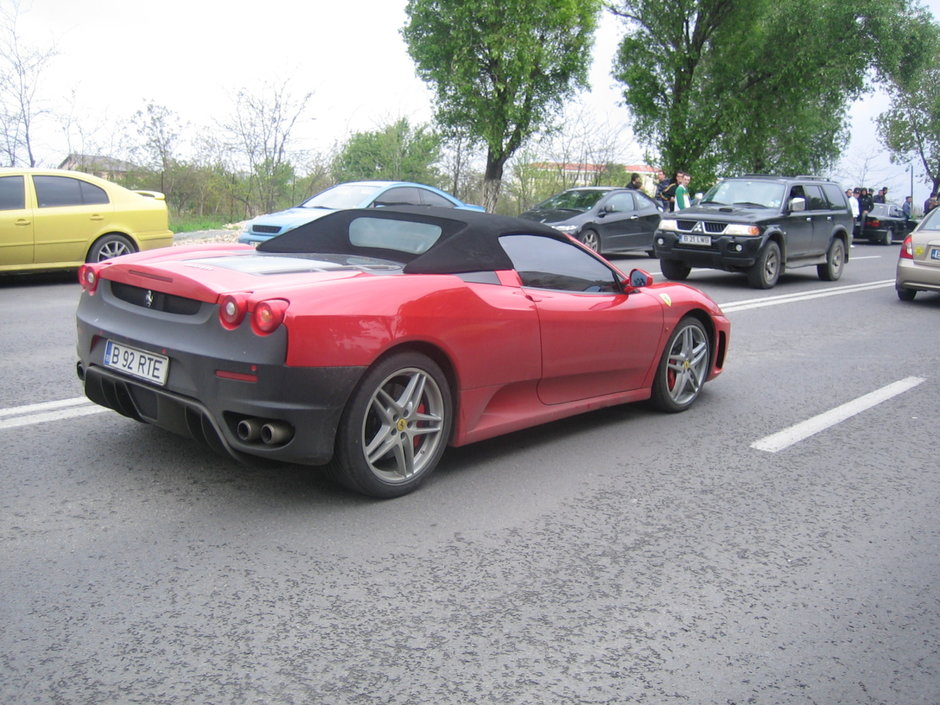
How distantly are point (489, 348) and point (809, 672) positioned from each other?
208 centimetres

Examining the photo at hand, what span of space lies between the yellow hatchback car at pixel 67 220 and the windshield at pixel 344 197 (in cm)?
254

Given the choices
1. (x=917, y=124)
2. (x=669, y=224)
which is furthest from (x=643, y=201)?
(x=917, y=124)

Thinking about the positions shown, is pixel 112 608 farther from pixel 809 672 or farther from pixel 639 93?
pixel 639 93

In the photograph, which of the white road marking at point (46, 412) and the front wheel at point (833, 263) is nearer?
the white road marking at point (46, 412)

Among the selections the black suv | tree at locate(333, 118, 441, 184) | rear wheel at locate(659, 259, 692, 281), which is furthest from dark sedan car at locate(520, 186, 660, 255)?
tree at locate(333, 118, 441, 184)

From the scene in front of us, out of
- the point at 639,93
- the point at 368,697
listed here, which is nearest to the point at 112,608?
the point at 368,697

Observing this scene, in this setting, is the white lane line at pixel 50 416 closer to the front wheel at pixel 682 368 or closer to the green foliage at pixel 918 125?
the front wheel at pixel 682 368

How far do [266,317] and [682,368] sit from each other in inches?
131

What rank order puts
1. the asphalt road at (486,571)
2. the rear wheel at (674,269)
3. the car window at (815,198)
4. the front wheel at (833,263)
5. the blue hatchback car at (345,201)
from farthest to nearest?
the front wheel at (833,263), the car window at (815,198), the rear wheel at (674,269), the blue hatchback car at (345,201), the asphalt road at (486,571)

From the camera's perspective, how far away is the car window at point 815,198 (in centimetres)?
1478

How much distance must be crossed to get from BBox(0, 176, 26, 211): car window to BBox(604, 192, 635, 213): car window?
1028 centimetres

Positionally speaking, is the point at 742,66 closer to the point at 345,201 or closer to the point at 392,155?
the point at 392,155

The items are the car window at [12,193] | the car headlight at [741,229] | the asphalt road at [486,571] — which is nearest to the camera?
the asphalt road at [486,571]

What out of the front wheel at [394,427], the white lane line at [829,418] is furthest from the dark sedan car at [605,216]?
the front wheel at [394,427]
